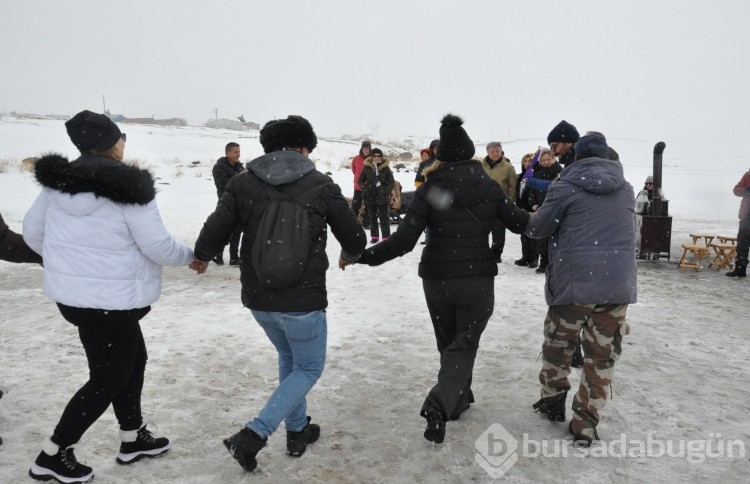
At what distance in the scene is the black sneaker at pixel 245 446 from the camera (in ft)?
9.97

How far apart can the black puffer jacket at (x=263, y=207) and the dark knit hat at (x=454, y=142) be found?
0.83 m

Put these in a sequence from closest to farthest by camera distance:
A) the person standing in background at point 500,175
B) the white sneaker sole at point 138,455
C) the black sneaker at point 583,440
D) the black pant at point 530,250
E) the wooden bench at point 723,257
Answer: the white sneaker sole at point 138,455 < the black sneaker at point 583,440 < the person standing in background at point 500,175 < the black pant at point 530,250 < the wooden bench at point 723,257

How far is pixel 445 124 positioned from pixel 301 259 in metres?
1.39

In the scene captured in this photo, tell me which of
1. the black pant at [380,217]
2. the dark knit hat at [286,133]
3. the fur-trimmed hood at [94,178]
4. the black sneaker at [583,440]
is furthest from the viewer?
the black pant at [380,217]

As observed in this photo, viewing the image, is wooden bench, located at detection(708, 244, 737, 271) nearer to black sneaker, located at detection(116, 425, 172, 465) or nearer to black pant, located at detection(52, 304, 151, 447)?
black sneaker, located at detection(116, 425, 172, 465)

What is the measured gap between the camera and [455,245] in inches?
138

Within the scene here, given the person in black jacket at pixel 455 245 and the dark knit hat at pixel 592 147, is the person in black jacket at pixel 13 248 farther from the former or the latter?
the dark knit hat at pixel 592 147

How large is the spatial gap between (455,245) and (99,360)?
2182 mm

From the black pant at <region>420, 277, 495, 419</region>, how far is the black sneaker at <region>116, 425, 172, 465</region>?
165cm

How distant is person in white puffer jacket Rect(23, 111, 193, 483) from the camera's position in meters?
2.84

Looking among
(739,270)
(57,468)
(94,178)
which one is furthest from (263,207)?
(739,270)

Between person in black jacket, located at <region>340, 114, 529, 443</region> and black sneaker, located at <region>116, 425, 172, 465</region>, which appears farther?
person in black jacket, located at <region>340, 114, 529, 443</region>

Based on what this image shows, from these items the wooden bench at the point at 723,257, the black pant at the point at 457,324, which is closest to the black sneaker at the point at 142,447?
the black pant at the point at 457,324

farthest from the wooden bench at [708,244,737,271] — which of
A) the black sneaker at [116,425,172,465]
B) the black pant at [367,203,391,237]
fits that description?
the black sneaker at [116,425,172,465]
